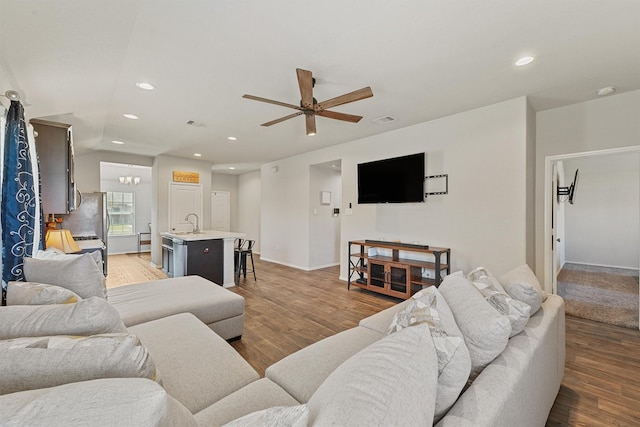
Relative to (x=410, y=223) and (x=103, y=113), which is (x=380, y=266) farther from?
(x=103, y=113)

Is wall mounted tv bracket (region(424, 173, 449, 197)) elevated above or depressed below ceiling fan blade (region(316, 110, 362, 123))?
below

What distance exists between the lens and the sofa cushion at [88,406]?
1.64 feet

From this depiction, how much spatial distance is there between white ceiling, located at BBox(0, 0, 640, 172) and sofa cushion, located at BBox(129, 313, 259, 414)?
2.01m

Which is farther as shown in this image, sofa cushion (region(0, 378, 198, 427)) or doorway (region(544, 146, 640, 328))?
doorway (region(544, 146, 640, 328))

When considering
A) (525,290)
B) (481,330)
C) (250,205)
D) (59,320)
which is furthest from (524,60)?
(250,205)

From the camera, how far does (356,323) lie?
3.23 m

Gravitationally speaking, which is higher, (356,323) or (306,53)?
(306,53)

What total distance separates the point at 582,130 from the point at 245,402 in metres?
4.41

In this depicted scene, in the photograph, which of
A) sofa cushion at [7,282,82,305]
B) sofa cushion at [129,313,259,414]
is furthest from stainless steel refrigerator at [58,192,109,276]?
sofa cushion at [129,313,259,414]

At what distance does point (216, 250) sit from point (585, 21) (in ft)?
15.7

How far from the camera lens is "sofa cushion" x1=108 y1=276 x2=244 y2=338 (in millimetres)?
2156

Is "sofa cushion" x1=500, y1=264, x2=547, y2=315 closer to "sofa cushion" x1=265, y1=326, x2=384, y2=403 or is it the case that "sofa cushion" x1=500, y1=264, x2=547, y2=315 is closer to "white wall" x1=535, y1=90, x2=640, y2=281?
"sofa cushion" x1=265, y1=326, x2=384, y2=403

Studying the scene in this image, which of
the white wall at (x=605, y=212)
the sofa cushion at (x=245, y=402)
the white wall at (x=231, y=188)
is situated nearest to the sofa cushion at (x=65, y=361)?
the sofa cushion at (x=245, y=402)

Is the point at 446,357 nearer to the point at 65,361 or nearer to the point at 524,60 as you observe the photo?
the point at 65,361
